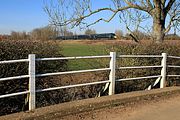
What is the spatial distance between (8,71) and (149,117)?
320cm

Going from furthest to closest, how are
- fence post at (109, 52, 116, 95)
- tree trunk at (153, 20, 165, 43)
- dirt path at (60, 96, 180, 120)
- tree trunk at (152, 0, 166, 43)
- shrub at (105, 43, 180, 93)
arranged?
tree trunk at (153, 20, 165, 43), tree trunk at (152, 0, 166, 43), shrub at (105, 43, 180, 93), fence post at (109, 52, 116, 95), dirt path at (60, 96, 180, 120)

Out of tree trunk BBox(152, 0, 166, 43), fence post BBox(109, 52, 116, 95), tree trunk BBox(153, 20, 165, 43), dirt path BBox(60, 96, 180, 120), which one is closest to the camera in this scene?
dirt path BBox(60, 96, 180, 120)

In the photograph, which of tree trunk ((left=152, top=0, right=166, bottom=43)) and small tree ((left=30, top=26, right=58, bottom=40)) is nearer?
small tree ((left=30, top=26, right=58, bottom=40))

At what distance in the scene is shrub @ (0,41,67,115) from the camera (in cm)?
684

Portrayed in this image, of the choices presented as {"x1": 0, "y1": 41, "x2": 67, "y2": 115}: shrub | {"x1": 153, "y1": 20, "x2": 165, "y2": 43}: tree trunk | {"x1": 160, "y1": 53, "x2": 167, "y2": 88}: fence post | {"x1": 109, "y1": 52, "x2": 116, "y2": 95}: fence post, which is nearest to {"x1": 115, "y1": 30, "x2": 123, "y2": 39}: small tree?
{"x1": 153, "y1": 20, "x2": 165, "y2": 43}: tree trunk

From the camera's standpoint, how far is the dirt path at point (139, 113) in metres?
→ 7.27

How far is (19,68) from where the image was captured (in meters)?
7.09

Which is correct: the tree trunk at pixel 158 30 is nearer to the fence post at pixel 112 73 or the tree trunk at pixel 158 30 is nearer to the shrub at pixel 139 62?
the shrub at pixel 139 62

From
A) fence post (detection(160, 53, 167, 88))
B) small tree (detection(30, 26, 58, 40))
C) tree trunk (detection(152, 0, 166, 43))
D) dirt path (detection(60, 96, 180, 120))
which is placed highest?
tree trunk (detection(152, 0, 166, 43))

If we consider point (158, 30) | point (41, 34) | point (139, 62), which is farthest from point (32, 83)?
point (158, 30)

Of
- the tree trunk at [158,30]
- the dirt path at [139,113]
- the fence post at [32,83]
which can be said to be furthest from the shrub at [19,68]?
the tree trunk at [158,30]

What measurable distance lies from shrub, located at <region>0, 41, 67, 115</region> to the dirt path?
111 cm

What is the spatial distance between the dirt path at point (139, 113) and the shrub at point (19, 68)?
3.63 feet

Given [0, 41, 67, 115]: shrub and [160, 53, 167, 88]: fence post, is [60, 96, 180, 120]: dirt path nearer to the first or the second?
[0, 41, 67, 115]: shrub
